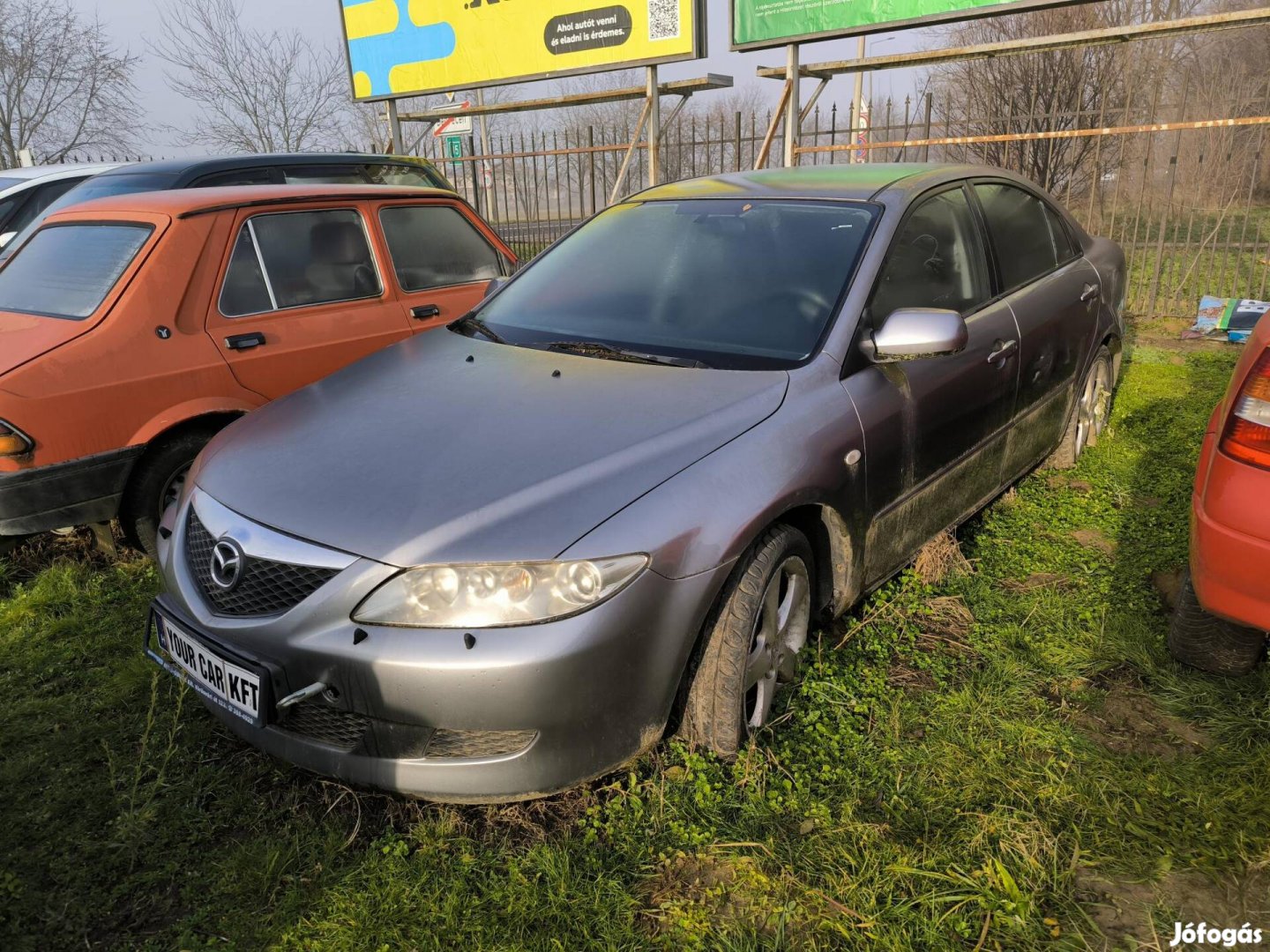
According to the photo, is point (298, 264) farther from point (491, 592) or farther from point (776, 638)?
point (776, 638)

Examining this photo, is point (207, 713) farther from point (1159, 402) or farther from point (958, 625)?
point (1159, 402)

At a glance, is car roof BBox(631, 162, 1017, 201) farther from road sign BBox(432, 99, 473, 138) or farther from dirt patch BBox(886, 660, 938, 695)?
road sign BBox(432, 99, 473, 138)

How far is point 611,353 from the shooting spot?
2.96 meters

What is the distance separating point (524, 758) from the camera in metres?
2.05

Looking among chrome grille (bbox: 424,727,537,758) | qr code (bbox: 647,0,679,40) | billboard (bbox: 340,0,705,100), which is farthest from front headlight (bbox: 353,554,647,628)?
qr code (bbox: 647,0,679,40)

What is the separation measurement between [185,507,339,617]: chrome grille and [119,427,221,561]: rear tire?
1614 millimetres

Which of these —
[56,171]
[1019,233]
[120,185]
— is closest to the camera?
[1019,233]

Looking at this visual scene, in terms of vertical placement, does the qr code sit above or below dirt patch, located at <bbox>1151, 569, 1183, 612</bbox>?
above

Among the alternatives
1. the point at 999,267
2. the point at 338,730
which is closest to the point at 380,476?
the point at 338,730

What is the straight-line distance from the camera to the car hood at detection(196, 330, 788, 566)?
6.78 ft

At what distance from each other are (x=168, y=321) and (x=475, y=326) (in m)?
1.46

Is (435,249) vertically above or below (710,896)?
above

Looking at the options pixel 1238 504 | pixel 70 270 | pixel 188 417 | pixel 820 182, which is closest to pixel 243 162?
pixel 70 270

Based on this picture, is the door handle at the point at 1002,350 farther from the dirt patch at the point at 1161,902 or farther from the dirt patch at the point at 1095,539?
the dirt patch at the point at 1161,902
